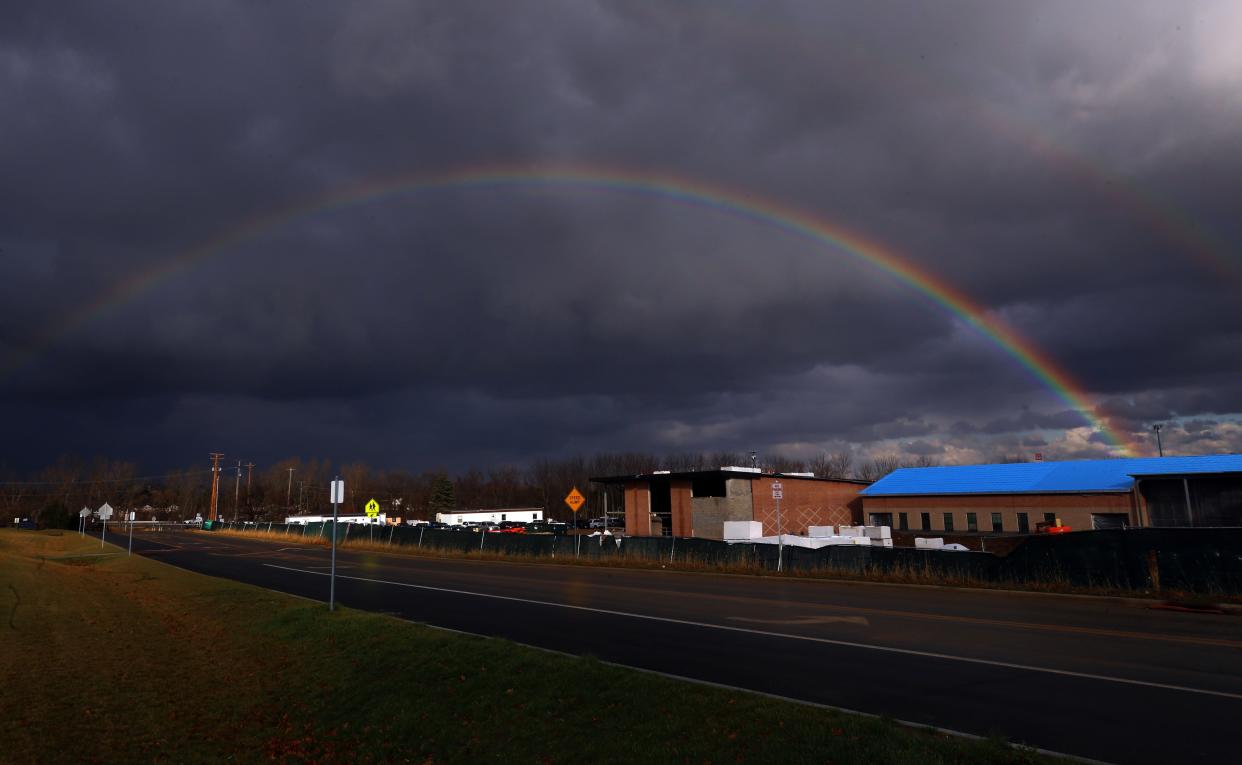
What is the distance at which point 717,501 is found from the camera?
5066 cm

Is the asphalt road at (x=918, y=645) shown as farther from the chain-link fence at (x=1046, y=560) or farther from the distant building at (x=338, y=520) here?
the distant building at (x=338, y=520)

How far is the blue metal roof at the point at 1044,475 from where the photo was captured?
169 ft

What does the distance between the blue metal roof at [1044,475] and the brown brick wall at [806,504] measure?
2.13 m

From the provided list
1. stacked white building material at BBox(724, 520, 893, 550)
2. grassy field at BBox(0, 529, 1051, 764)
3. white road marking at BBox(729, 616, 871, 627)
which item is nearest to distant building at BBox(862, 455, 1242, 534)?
stacked white building material at BBox(724, 520, 893, 550)

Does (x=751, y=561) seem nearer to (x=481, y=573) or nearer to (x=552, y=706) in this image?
(x=481, y=573)

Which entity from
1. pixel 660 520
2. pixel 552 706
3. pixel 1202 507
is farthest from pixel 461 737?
pixel 1202 507

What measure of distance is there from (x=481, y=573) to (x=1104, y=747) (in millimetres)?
25547

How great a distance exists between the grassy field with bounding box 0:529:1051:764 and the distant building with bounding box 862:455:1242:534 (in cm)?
4802

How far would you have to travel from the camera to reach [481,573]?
1196 inches

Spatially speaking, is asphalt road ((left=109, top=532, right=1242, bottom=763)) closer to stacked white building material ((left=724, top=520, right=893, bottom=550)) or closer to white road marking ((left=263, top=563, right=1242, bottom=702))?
white road marking ((left=263, top=563, right=1242, bottom=702))

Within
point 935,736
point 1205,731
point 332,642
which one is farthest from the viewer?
point 332,642

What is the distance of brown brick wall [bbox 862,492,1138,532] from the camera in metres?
50.8

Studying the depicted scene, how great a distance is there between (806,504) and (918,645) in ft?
152

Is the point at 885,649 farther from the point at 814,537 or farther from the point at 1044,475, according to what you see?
the point at 1044,475
